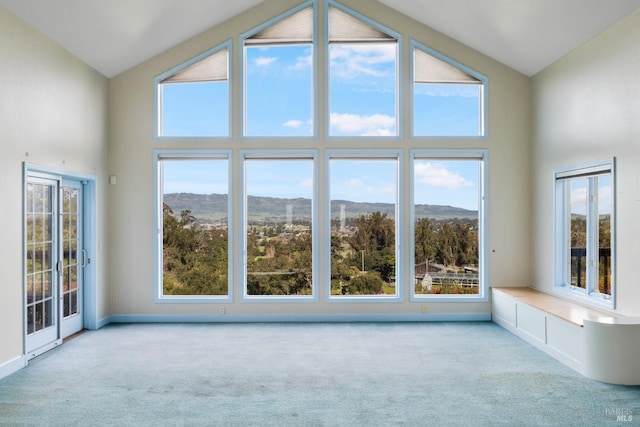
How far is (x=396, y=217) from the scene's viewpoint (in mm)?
7270

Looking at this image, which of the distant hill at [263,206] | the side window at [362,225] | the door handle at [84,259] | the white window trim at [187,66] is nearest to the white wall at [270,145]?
the white window trim at [187,66]

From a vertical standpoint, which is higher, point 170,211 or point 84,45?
point 84,45

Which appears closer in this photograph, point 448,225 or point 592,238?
point 592,238

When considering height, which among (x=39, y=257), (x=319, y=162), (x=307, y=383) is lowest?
(x=307, y=383)

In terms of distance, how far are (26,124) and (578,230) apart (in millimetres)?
6362

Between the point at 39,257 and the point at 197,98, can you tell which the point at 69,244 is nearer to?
the point at 39,257

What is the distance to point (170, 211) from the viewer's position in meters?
7.28

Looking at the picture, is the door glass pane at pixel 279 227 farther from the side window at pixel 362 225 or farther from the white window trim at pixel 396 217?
the side window at pixel 362 225

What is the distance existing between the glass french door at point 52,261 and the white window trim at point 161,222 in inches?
38.8

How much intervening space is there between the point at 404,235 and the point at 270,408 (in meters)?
3.84

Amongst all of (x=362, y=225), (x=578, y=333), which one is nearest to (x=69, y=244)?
(x=362, y=225)

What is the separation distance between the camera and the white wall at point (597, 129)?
4.95 metres

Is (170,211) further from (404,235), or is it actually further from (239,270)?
(404,235)

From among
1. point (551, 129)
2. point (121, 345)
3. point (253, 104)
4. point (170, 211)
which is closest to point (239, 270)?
point (170, 211)
